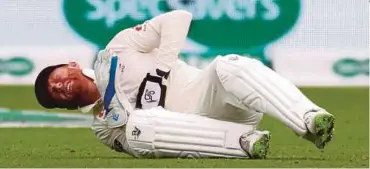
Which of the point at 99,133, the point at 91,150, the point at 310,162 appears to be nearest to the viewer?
the point at 310,162

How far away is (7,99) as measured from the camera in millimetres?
12977

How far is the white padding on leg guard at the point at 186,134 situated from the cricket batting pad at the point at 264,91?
271 millimetres

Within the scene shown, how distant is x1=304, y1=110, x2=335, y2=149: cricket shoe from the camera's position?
6117mm

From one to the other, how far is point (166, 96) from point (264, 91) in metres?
0.73

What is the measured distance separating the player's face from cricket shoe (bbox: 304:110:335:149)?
144cm

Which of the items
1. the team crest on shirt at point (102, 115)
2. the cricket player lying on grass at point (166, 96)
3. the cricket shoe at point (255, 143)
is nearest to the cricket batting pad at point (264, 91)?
the cricket player lying on grass at point (166, 96)

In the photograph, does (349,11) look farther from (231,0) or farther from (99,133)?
(99,133)

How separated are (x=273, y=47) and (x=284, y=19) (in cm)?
31

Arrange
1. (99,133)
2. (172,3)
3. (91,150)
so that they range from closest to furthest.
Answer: (99,133) → (91,150) → (172,3)

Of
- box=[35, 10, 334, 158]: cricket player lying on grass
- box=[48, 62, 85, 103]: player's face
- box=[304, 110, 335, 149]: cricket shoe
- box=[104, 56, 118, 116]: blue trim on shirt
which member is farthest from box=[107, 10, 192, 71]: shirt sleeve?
box=[304, 110, 335, 149]: cricket shoe

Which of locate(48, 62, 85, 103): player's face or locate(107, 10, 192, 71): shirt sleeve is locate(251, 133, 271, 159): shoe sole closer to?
locate(107, 10, 192, 71): shirt sleeve

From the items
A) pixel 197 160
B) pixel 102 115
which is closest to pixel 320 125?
pixel 197 160

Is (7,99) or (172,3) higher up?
(172,3)

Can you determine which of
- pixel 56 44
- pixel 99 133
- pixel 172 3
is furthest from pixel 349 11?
pixel 99 133
